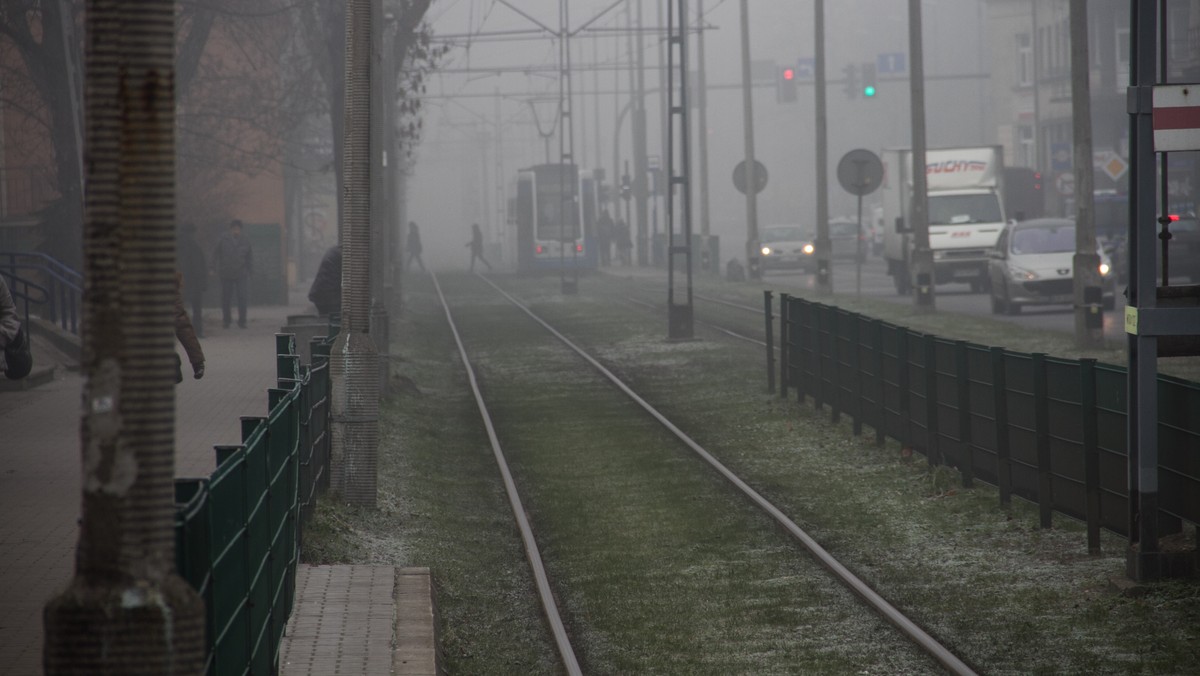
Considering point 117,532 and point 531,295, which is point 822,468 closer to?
point 117,532

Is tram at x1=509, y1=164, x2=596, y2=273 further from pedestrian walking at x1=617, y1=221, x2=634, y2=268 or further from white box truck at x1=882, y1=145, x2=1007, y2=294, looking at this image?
white box truck at x1=882, y1=145, x2=1007, y2=294

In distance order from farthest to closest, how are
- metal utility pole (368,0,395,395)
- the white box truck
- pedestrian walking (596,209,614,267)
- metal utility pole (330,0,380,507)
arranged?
pedestrian walking (596,209,614,267)
the white box truck
metal utility pole (368,0,395,395)
metal utility pole (330,0,380,507)

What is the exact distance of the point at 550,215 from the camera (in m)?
52.8

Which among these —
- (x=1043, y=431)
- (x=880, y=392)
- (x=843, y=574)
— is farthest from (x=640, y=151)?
(x=843, y=574)

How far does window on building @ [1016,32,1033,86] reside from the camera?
71.3 meters

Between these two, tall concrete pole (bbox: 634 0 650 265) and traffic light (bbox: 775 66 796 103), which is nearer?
traffic light (bbox: 775 66 796 103)

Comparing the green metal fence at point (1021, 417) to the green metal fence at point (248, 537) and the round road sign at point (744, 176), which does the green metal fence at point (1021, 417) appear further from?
the round road sign at point (744, 176)

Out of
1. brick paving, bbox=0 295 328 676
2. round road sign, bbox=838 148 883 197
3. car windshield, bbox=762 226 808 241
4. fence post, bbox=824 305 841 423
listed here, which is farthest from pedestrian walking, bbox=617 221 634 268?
fence post, bbox=824 305 841 423

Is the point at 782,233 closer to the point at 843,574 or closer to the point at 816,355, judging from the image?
the point at 816,355

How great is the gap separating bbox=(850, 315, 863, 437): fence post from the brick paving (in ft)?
18.0

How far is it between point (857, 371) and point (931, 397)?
240cm

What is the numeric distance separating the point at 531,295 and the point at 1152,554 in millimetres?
35930

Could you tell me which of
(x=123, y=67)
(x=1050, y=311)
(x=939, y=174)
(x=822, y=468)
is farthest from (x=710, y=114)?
(x=123, y=67)

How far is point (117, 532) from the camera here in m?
3.41
